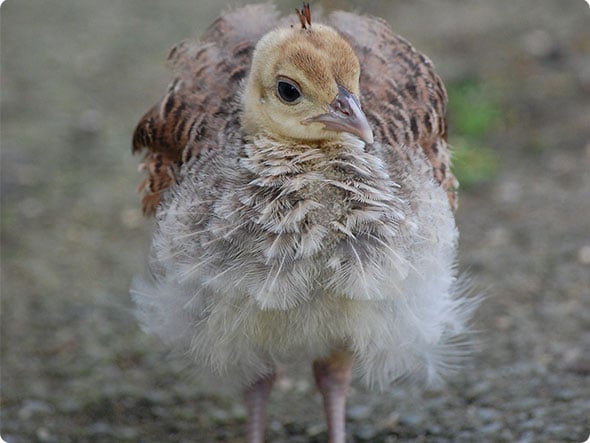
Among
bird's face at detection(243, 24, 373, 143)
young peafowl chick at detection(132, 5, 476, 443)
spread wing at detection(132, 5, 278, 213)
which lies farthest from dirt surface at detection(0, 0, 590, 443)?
bird's face at detection(243, 24, 373, 143)

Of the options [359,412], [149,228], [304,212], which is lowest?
[359,412]

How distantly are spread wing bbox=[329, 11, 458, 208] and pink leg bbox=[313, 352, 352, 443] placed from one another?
2.81 feet

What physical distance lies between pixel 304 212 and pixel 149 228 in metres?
2.76

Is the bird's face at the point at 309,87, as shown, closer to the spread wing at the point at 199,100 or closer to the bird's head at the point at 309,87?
the bird's head at the point at 309,87

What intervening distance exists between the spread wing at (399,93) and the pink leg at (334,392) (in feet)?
2.81

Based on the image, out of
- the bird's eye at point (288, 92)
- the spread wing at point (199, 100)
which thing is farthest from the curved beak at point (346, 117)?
the spread wing at point (199, 100)

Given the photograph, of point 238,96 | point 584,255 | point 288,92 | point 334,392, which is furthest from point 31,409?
point 584,255

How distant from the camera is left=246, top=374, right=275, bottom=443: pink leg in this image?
399cm

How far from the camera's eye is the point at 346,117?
3.11 m

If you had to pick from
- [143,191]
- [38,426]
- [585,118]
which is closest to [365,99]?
[143,191]

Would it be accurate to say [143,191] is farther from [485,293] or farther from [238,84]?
[485,293]

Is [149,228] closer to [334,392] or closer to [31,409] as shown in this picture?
[31,409]

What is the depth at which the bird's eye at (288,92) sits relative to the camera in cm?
319

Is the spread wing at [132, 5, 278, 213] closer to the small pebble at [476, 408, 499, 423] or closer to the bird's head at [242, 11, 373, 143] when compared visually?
the bird's head at [242, 11, 373, 143]
